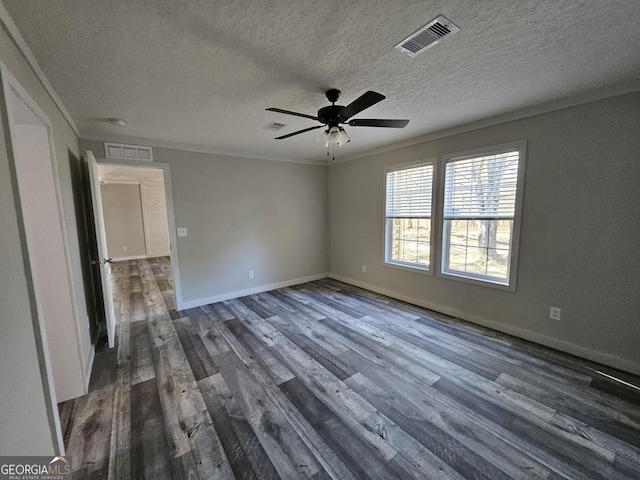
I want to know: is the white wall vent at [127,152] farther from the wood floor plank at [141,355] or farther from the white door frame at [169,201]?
the wood floor plank at [141,355]

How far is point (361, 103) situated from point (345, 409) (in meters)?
2.26

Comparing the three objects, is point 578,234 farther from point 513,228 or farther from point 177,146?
point 177,146

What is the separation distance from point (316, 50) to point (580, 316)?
3.33 metres

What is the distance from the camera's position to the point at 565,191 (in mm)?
2438

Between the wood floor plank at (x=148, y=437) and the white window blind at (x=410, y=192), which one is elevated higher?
the white window blind at (x=410, y=192)

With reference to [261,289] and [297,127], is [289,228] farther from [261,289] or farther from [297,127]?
[297,127]

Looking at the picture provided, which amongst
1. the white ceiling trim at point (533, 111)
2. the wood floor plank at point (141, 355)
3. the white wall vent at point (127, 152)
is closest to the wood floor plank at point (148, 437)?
the wood floor plank at point (141, 355)

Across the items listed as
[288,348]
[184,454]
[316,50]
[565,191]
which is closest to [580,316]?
[565,191]

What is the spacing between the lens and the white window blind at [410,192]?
360 centimetres

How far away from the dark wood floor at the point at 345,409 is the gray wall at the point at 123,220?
5.71 meters

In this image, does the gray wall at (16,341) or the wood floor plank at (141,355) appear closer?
the gray wall at (16,341)

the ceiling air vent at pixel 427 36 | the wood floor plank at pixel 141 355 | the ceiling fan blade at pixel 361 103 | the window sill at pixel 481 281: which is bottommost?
the wood floor plank at pixel 141 355

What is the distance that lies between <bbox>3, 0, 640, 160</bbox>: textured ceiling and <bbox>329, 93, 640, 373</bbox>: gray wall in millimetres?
282

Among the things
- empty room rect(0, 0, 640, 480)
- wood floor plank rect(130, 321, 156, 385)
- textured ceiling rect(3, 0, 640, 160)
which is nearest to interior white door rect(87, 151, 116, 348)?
empty room rect(0, 0, 640, 480)
